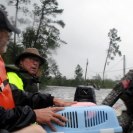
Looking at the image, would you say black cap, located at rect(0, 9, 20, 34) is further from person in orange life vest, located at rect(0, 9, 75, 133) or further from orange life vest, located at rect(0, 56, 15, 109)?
orange life vest, located at rect(0, 56, 15, 109)

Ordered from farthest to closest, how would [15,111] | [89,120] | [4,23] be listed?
[89,120]
[4,23]
[15,111]

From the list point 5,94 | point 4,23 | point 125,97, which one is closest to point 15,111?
Answer: point 5,94

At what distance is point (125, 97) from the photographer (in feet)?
14.8

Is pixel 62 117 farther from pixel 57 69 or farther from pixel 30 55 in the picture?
pixel 57 69

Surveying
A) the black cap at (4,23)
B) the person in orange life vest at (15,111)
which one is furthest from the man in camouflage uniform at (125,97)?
the black cap at (4,23)

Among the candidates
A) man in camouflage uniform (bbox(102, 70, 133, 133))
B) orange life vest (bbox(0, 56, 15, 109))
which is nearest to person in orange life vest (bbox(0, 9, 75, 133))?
orange life vest (bbox(0, 56, 15, 109))

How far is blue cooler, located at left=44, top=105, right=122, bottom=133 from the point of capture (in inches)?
96.7

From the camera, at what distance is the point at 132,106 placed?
475 centimetres

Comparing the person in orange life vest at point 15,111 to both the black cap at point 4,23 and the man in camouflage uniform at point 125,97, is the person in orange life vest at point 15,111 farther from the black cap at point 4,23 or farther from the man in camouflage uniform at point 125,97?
the man in camouflage uniform at point 125,97

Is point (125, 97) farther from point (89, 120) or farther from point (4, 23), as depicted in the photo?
point (4, 23)

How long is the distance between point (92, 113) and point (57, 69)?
1639 inches

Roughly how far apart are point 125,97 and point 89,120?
6.77 feet

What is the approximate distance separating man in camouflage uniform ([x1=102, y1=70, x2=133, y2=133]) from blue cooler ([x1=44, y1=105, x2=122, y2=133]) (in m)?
1.84

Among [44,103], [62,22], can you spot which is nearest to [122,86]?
[44,103]
